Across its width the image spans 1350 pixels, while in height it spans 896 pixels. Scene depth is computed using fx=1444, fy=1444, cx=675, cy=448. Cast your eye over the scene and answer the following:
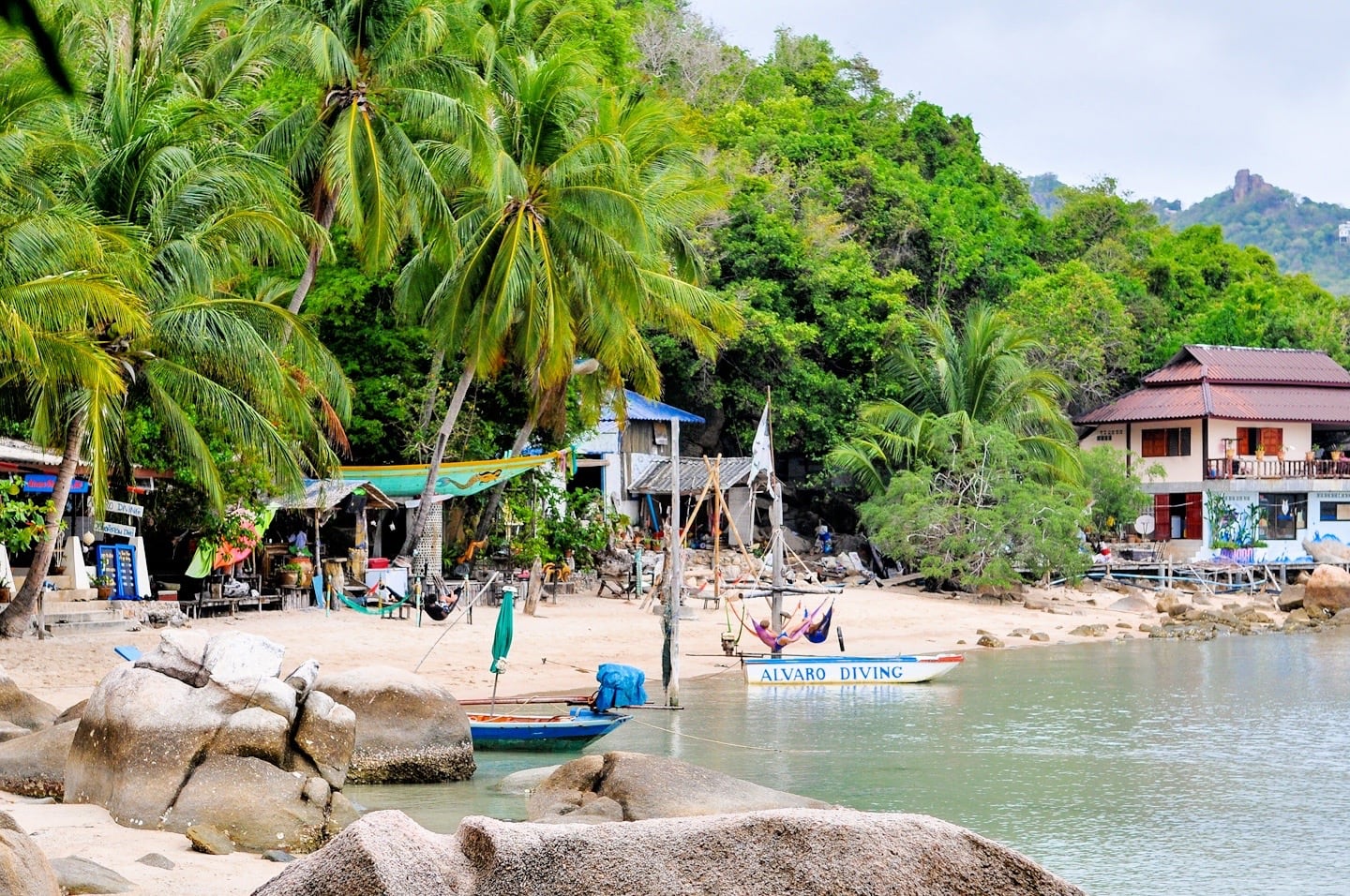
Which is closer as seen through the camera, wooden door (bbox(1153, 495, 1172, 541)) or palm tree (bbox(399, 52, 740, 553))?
palm tree (bbox(399, 52, 740, 553))

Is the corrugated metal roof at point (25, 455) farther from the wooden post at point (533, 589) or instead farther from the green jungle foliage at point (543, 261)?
the wooden post at point (533, 589)

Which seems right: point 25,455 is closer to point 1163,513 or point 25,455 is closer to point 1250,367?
point 1163,513

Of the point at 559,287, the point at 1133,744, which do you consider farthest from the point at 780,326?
the point at 1133,744

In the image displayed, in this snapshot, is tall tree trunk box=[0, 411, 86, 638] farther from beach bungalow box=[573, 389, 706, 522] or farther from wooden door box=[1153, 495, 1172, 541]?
wooden door box=[1153, 495, 1172, 541]

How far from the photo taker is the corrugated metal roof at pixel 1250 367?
42.5 meters

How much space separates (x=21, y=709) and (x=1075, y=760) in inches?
473

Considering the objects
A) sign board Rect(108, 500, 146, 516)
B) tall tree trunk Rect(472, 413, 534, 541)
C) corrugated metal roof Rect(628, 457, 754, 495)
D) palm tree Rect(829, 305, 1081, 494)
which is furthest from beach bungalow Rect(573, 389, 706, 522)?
sign board Rect(108, 500, 146, 516)

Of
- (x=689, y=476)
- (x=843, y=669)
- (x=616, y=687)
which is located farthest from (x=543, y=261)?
(x=689, y=476)

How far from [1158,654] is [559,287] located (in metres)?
14.0

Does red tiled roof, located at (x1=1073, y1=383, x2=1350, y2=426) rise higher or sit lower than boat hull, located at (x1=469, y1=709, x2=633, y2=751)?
higher

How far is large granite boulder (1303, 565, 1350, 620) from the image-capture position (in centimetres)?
3584

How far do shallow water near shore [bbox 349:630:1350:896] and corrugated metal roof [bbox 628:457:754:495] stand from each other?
397 inches

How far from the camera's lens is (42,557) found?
60.4ft

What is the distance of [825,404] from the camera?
1544 inches
